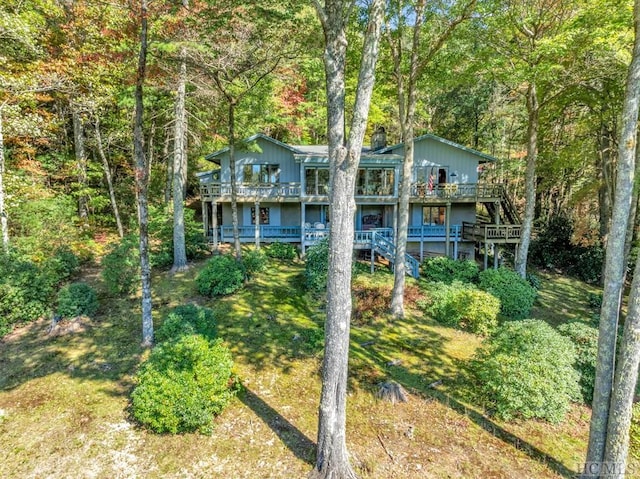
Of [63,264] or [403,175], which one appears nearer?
[403,175]

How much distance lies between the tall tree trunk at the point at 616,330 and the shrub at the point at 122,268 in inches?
529

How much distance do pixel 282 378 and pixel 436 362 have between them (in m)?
4.27

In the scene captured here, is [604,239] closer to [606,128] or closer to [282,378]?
[606,128]

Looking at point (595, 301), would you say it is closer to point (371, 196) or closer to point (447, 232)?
point (447, 232)

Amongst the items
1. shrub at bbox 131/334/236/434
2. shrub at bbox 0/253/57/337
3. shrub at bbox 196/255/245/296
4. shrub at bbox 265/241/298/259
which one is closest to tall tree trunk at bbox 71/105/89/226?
shrub at bbox 0/253/57/337

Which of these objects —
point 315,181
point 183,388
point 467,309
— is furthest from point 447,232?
point 183,388

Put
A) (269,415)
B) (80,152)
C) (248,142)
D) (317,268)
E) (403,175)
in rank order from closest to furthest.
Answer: (269,415) → (403,175) → (317,268) → (248,142) → (80,152)

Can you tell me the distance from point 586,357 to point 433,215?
14.1 meters

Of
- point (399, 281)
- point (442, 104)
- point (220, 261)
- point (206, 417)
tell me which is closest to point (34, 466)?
point (206, 417)

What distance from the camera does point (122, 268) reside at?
12320mm

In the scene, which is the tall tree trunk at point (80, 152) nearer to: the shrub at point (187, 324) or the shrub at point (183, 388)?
the shrub at point (187, 324)

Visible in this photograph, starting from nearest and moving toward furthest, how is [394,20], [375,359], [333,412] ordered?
1. [333,412]
2. [375,359]
3. [394,20]

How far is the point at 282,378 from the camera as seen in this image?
820 centimetres

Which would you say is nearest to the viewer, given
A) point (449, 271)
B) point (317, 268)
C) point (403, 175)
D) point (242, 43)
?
point (242, 43)
